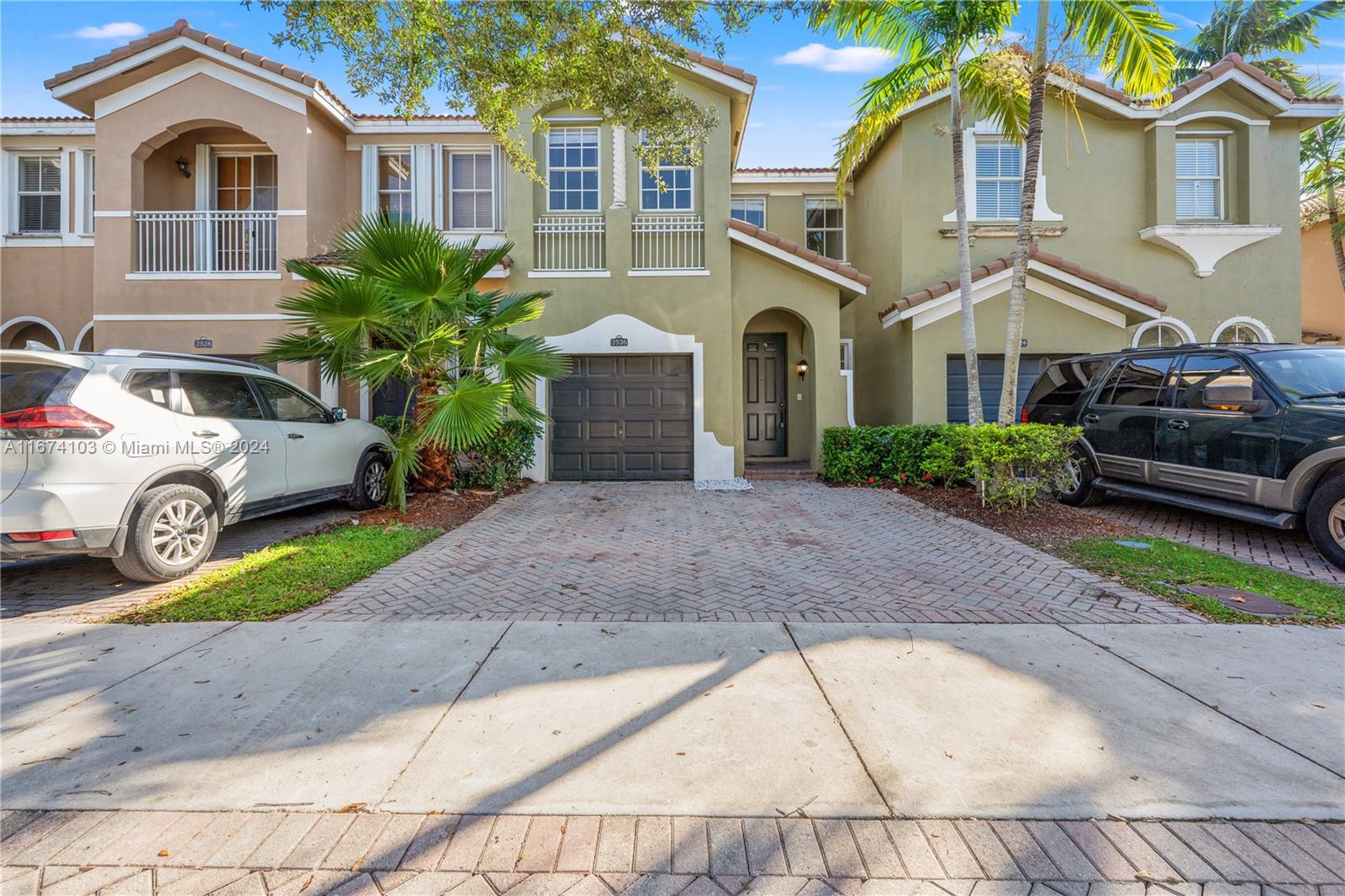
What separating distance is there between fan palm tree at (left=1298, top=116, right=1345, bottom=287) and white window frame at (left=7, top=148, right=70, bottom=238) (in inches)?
1099

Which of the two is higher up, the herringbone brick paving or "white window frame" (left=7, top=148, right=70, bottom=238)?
"white window frame" (left=7, top=148, right=70, bottom=238)

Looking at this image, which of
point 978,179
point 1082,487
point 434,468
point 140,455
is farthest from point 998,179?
point 140,455

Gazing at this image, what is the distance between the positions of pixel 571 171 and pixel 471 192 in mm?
2900

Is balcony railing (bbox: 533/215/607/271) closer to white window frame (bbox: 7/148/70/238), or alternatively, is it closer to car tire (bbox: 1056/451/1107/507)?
car tire (bbox: 1056/451/1107/507)

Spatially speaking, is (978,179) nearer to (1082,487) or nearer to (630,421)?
(1082,487)

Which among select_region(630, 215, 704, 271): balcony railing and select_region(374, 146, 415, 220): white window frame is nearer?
select_region(630, 215, 704, 271): balcony railing

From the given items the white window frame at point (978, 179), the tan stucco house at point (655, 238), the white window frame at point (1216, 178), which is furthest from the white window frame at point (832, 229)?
the white window frame at point (1216, 178)

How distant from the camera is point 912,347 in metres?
11.9

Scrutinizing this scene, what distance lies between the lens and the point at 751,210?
15406 millimetres

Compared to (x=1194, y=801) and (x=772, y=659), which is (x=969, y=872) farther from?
(x=772, y=659)

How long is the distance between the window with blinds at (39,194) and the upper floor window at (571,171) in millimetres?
10978

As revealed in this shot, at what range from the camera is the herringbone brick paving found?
204 centimetres

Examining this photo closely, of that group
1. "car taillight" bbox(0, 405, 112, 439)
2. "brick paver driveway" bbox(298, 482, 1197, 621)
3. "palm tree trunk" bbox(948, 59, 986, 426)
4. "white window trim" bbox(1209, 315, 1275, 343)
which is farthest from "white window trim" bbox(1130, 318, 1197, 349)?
"car taillight" bbox(0, 405, 112, 439)

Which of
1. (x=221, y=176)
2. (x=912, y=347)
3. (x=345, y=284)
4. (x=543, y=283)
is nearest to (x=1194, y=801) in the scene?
(x=345, y=284)
